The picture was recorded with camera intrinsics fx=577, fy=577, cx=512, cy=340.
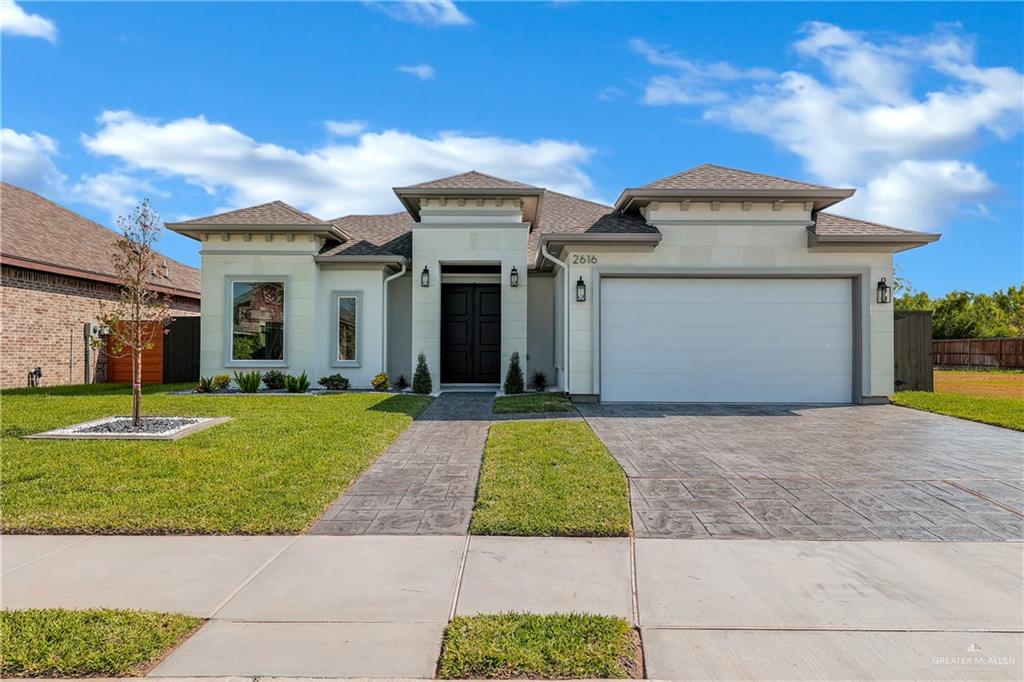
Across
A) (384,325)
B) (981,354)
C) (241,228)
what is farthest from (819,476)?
(981,354)

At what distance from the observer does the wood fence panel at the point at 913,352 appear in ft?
45.8

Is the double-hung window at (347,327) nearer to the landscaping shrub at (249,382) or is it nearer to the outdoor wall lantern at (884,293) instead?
the landscaping shrub at (249,382)

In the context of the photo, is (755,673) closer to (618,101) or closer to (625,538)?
(625,538)

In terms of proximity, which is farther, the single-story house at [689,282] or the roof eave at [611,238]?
the single-story house at [689,282]

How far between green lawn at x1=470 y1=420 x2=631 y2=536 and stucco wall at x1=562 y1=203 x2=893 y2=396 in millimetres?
4348

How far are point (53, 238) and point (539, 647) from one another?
65.8 feet

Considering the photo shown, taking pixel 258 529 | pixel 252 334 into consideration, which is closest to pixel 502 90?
pixel 252 334

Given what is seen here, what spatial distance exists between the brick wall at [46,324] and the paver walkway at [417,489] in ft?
40.6

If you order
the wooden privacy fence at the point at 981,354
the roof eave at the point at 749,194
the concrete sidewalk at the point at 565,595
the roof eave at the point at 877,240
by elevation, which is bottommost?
the concrete sidewalk at the point at 565,595

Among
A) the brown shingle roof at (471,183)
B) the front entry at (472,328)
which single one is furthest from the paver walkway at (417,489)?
the brown shingle roof at (471,183)

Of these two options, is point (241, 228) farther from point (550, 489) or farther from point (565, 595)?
point (565, 595)

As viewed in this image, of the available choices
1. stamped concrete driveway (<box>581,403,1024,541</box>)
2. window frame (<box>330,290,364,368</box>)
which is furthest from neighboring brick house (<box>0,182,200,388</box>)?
stamped concrete driveway (<box>581,403,1024,541</box>)

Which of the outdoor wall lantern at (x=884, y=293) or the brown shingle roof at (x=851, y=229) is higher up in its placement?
the brown shingle roof at (x=851, y=229)

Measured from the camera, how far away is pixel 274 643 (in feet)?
9.07
